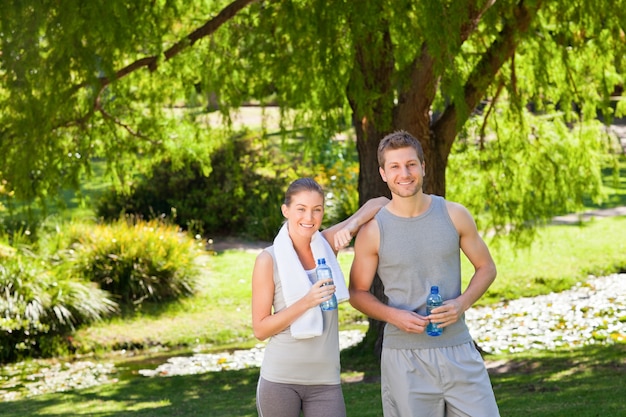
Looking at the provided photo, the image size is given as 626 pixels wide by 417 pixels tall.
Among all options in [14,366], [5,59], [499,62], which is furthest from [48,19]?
[14,366]

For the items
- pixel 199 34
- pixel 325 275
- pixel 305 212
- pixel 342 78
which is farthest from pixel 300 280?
pixel 199 34

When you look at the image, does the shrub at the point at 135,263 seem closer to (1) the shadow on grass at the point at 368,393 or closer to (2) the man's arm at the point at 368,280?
(1) the shadow on grass at the point at 368,393

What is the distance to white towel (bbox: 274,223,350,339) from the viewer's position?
4.00m

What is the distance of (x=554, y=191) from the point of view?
1201 centimetres

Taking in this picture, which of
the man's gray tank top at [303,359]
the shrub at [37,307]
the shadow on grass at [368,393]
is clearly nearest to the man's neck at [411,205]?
the man's gray tank top at [303,359]

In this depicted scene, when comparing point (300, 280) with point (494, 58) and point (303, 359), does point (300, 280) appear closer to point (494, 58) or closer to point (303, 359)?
point (303, 359)

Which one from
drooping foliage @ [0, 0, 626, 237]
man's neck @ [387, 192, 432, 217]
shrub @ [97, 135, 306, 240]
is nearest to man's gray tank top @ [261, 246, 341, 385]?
man's neck @ [387, 192, 432, 217]

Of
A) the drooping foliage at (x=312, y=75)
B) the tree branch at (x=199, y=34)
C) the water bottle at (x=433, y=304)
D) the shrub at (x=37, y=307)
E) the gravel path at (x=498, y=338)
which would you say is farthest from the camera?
the shrub at (x=37, y=307)

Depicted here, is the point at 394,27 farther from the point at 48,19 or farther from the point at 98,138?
the point at 98,138

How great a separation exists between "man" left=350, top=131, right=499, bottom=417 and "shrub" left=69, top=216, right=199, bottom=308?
10.9 metres

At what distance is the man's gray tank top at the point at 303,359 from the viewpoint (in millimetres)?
4066

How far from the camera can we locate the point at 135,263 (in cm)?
1489

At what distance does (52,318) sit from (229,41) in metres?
4.82

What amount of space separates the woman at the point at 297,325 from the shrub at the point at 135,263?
426 inches
